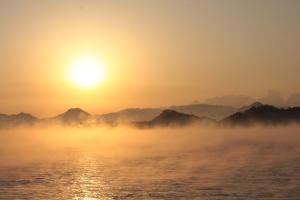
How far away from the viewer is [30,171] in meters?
145

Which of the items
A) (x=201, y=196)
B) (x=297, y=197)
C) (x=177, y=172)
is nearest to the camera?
(x=297, y=197)

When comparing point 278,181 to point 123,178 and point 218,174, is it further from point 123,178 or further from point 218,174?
point 123,178

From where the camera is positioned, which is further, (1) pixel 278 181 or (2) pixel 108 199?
(1) pixel 278 181

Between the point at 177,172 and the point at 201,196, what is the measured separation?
158ft

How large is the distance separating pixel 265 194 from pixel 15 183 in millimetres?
54912

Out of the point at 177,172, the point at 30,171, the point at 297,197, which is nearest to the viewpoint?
the point at 297,197

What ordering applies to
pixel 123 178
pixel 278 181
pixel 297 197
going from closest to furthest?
pixel 297 197
pixel 278 181
pixel 123 178

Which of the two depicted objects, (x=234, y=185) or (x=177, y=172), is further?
(x=177, y=172)

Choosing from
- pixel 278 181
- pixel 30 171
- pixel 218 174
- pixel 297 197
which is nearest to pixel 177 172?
pixel 218 174

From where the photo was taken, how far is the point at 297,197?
8062 cm

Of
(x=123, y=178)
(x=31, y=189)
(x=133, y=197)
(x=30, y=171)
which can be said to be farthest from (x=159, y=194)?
(x=30, y=171)

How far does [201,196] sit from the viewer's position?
86.2 meters

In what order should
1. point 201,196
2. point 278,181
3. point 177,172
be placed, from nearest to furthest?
point 201,196 → point 278,181 → point 177,172

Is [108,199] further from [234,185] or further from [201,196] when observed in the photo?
[234,185]
